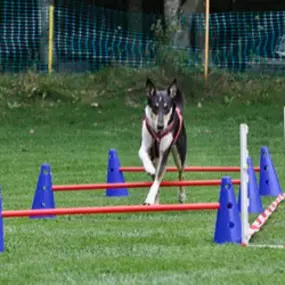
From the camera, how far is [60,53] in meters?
23.8

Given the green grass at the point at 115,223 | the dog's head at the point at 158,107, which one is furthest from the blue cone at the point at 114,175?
the dog's head at the point at 158,107

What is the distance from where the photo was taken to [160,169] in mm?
10945

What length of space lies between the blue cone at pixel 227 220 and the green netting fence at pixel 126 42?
49.9ft

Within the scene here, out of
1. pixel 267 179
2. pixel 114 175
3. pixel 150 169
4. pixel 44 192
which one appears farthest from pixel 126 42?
pixel 44 192

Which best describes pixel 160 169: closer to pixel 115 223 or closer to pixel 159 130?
pixel 159 130

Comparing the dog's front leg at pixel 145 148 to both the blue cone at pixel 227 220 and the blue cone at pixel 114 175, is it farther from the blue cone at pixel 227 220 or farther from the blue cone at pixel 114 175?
the blue cone at pixel 227 220

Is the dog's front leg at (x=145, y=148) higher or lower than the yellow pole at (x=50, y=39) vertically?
lower

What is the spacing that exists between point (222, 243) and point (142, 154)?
10.8 feet

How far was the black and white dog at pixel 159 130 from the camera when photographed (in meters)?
11.1

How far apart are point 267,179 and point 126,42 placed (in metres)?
12.9

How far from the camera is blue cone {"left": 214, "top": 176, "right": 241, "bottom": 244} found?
8.09 metres

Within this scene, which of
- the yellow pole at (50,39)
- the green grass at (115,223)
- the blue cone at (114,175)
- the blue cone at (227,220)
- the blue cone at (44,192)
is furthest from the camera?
the yellow pole at (50,39)

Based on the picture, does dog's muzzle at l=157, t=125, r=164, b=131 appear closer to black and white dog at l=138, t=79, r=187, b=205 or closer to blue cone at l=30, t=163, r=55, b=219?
black and white dog at l=138, t=79, r=187, b=205

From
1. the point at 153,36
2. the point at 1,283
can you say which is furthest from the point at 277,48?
the point at 1,283
